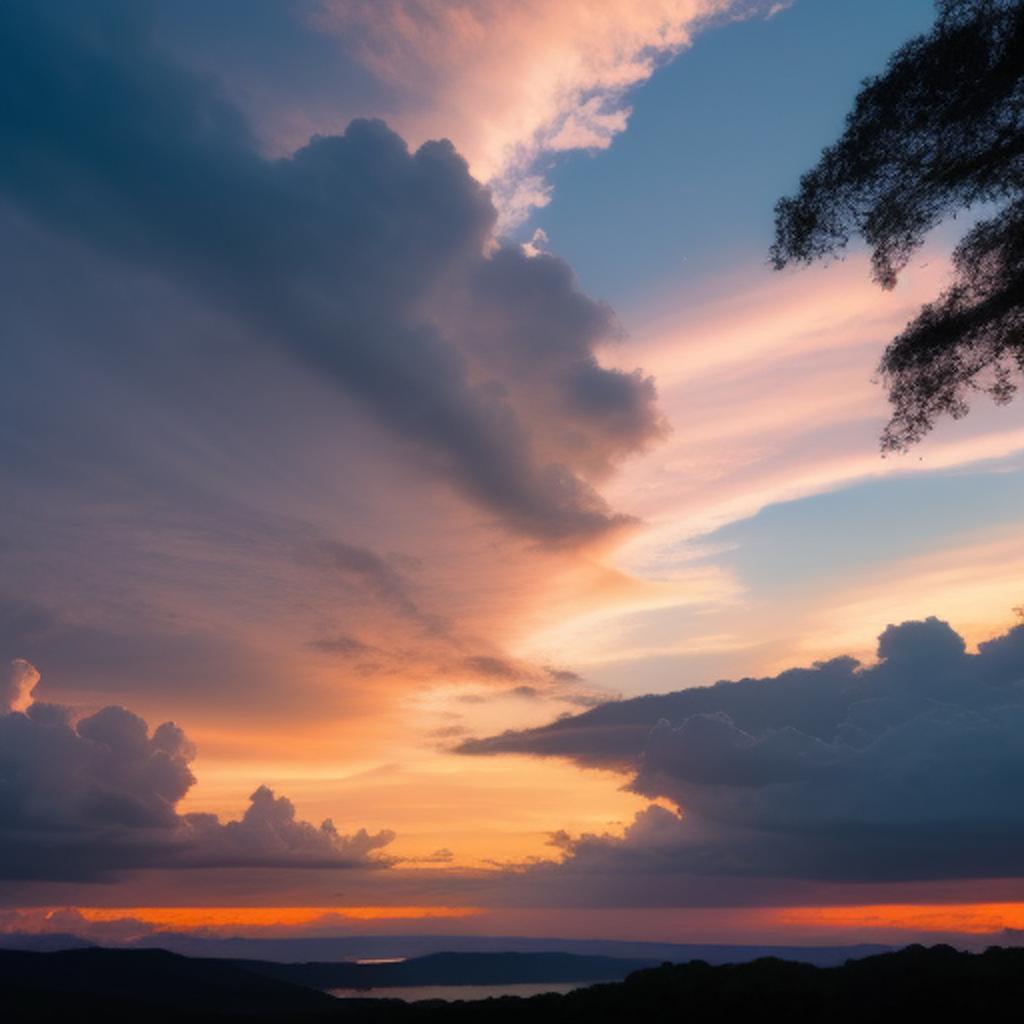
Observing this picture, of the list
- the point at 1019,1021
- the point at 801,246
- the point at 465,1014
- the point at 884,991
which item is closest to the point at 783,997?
the point at 884,991

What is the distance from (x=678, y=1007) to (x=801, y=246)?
3164 centimetres

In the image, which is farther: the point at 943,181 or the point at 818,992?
the point at 818,992

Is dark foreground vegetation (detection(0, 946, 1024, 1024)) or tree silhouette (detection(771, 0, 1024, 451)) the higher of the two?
tree silhouette (detection(771, 0, 1024, 451))

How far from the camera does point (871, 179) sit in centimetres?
2322

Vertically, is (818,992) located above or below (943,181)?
below

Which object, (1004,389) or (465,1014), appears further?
(465,1014)

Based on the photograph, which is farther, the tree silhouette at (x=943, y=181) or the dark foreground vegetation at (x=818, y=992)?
the dark foreground vegetation at (x=818, y=992)

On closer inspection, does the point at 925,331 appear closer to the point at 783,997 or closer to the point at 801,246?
the point at 801,246

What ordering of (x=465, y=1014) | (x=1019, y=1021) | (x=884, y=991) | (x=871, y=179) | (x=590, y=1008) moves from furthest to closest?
(x=465, y=1014)
(x=590, y=1008)
(x=884, y=991)
(x=1019, y=1021)
(x=871, y=179)

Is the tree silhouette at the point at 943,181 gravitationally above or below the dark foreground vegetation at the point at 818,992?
above

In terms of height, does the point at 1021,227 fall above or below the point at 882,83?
below

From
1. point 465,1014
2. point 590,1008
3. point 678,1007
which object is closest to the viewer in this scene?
point 678,1007

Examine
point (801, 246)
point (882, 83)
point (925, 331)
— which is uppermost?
point (882, 83)

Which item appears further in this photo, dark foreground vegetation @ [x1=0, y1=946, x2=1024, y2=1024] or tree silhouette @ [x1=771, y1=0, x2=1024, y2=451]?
dark foreground vegetation @ [x1=0, y1=946, x2=1024, y2=1024]
